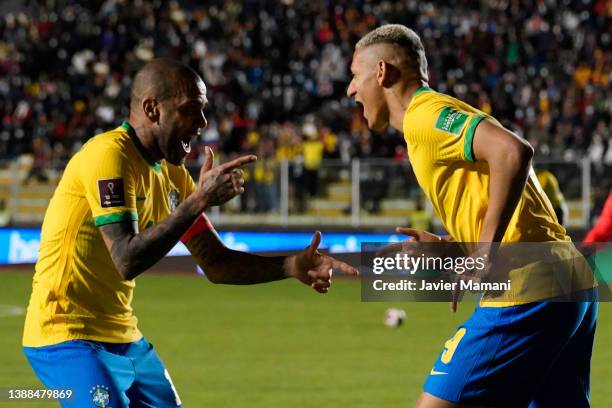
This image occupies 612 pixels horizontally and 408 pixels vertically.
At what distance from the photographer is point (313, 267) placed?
5.75m

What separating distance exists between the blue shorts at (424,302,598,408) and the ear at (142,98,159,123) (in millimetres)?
1562

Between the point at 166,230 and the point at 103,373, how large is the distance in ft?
2.32

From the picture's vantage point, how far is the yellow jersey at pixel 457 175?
16.4 feet

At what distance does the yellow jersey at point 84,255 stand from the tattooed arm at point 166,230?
0.59 ft

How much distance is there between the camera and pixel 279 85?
108ft

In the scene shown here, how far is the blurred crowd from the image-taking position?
2772 cm

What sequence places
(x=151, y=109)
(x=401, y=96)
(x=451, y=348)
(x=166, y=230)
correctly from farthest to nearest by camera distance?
(x=401, y=96) → (x=151, y=109) → (x=451, y=348) → (x=166, y=230)

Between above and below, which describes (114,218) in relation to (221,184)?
below

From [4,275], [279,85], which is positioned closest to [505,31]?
[279,85]

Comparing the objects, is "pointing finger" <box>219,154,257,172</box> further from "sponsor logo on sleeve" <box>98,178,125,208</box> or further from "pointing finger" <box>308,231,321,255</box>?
"pointing finger" <box>308,231,321,255</box>

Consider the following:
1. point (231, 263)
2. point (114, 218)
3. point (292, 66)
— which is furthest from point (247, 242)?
point (114, 218)

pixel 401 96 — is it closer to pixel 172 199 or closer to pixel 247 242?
pixel 172 199

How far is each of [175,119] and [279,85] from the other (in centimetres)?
2779

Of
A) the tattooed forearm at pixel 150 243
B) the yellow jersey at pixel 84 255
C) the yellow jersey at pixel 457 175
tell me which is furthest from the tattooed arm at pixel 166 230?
the yellow jersey at pixel 457 175
